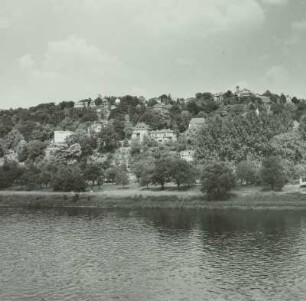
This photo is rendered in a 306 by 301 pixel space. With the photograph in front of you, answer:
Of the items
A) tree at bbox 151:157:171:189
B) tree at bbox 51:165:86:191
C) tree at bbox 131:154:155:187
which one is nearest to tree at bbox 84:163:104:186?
tree at bbox 51:165:86:191

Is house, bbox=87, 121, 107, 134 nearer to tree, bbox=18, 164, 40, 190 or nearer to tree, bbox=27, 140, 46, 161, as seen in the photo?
tree, bbox=27, 140, 46, 161

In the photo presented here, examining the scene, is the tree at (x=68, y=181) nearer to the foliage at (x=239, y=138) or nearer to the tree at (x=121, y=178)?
the tree at (x=121, y=178)

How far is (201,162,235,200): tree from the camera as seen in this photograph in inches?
3533

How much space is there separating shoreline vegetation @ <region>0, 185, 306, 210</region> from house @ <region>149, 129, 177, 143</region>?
54531mm

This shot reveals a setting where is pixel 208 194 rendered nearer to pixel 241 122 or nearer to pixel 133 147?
pixel 241 122

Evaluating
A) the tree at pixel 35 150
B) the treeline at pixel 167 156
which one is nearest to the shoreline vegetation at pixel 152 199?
the treeline at pixel 167 156

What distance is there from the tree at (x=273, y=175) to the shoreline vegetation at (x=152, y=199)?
158cm

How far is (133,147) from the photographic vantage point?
145500 mm

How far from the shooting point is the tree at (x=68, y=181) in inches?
4107

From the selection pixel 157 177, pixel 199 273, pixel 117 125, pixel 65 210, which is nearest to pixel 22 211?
pixel 65 210

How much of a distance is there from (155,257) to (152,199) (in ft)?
149

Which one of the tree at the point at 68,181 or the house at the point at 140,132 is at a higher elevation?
the house at the point at 140,132

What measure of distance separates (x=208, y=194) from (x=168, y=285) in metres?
52.2

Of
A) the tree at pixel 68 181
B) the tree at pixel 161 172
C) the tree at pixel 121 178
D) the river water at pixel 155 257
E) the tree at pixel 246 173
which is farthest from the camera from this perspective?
the tree at pixel 121 178
